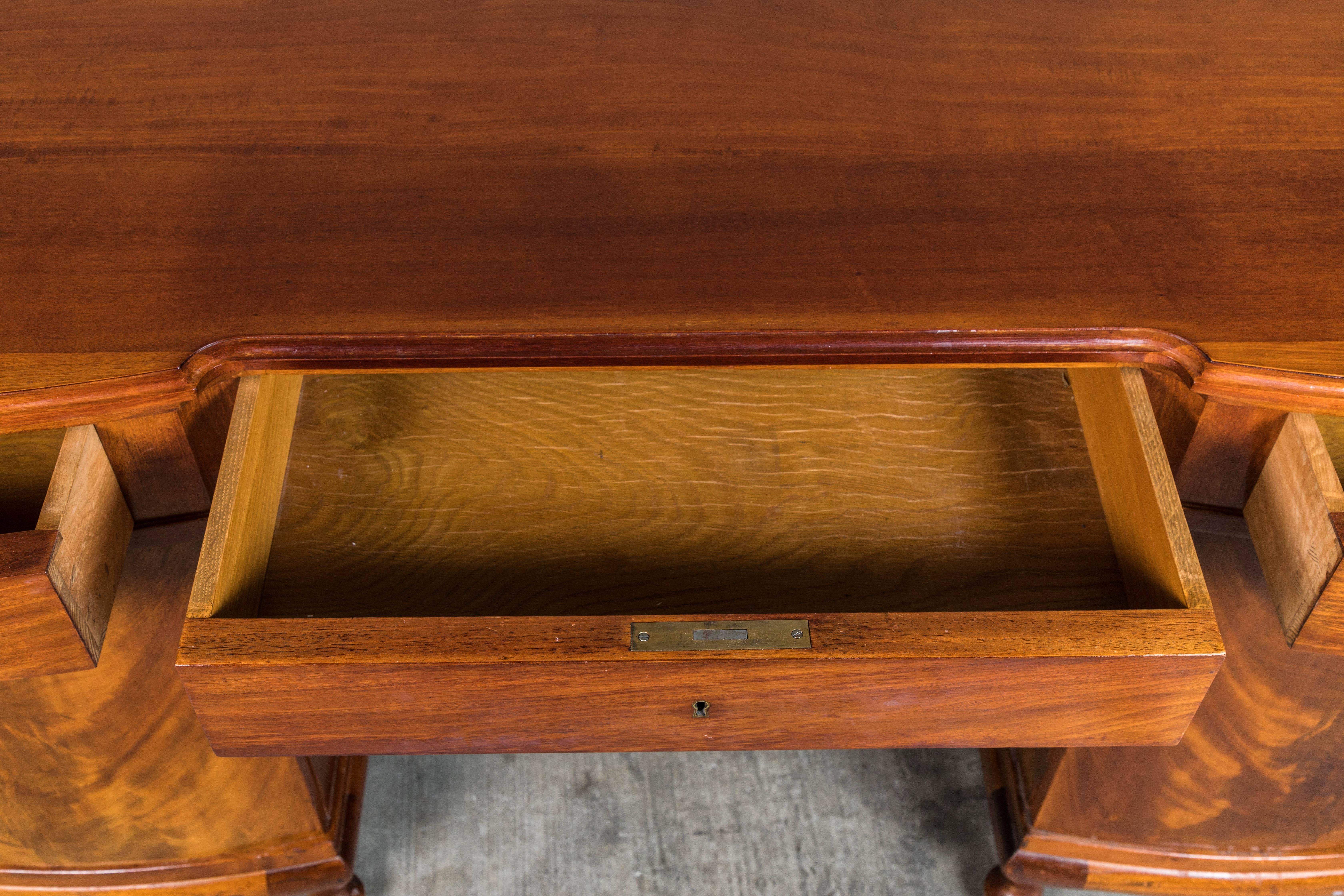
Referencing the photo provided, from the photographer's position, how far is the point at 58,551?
0.60m

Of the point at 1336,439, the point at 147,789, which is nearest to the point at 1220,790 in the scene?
the point at 1336,439

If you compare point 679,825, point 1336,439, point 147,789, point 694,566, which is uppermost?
point 1336,439

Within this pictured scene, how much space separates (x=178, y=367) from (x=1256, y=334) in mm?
602

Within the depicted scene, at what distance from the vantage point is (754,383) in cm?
88

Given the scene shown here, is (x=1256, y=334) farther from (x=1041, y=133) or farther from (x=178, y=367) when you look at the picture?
(x=178, y=367)

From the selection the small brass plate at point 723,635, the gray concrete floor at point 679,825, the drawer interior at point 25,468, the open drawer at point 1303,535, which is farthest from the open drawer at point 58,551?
the open drawer at point 1303,535

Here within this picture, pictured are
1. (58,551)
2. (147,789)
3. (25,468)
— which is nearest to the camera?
(58,551)

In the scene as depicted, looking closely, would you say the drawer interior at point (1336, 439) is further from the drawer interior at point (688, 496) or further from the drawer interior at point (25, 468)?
the drawer interior at point (25, 468)

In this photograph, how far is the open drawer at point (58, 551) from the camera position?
589 mm

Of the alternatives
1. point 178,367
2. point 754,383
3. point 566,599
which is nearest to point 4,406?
point 178,367

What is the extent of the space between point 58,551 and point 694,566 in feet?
1.23

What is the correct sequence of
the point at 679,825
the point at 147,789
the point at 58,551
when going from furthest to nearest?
1. the point at 679,825
2. the point at 147,789
3. the point at 58,551

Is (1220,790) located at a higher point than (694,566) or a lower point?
lower

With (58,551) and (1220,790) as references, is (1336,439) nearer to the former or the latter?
(1220,790)
